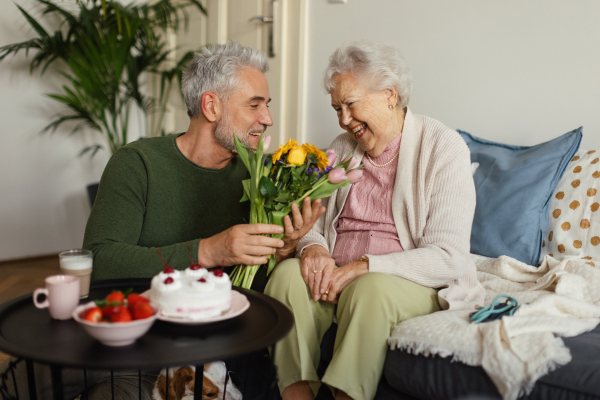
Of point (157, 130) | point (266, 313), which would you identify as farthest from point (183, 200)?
point (157, 130)

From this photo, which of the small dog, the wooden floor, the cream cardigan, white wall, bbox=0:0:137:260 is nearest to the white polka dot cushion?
the cream cardigan

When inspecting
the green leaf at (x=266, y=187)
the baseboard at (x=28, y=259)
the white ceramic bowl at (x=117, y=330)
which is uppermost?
the green leaf at (x=266, y=187)

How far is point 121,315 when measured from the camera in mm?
891

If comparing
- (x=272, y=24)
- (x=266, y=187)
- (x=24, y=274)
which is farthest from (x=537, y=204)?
(x=24, y=274)

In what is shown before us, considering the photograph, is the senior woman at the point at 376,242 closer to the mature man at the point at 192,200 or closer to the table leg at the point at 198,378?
the mature man at the point at 192,200

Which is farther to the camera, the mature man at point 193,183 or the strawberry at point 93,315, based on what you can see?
the mature man at point 193,183

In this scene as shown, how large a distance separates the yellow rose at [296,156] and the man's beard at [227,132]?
0.43 meters

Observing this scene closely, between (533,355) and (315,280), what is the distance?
620 millimetres

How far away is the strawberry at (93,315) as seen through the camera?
89 cm

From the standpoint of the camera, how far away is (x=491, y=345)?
3.76 feet

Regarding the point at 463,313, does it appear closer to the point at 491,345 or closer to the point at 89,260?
the point at 491,345

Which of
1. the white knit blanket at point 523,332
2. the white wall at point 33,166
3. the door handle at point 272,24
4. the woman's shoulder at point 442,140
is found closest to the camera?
the white knit blanket at point 523,332

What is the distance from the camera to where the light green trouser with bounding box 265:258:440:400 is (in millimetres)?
1312

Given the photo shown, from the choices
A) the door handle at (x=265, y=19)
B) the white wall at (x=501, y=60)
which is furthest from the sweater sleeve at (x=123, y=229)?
the door handle at (x=265, y=19)
